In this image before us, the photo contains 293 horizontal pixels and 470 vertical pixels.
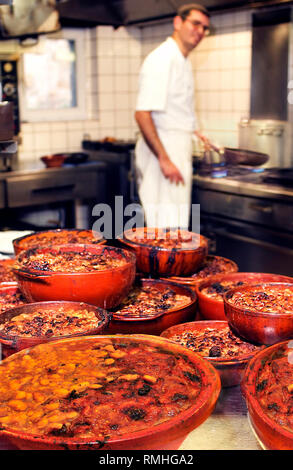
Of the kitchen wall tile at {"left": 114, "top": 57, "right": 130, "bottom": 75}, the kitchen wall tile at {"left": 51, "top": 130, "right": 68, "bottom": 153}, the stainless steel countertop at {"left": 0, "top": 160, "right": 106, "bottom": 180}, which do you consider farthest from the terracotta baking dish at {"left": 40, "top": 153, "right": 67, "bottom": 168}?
the kitchen wall tile at {"left": 114, "top": 57, "right": 130, "bottom": 75}

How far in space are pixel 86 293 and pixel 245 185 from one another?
251 centimetres

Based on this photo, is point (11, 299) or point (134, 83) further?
point (134, 83)

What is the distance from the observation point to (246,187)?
146 inches

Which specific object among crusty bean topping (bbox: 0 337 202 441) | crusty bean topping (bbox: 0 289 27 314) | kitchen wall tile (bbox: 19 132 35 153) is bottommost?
crusty bean topping (bbox: 0 289 27 314)

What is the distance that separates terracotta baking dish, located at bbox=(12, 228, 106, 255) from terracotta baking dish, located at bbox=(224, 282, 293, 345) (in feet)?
2.18

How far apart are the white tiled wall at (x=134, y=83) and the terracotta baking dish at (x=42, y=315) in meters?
A: 3.55

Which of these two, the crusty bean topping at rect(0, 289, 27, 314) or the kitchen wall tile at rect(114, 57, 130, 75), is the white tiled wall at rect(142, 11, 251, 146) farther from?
the crusty bean topping at rect(0, 289, 27, 314)

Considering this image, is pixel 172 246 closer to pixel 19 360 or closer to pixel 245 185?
pixel 19 360

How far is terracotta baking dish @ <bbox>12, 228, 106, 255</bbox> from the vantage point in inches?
72.5

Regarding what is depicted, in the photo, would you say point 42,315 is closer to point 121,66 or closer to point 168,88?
point 168,88

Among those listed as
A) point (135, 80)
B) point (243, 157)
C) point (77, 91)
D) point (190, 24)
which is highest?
point (190, 24)

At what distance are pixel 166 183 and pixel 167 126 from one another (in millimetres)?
387

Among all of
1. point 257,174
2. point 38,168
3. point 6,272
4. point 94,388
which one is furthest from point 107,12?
point 94,388
